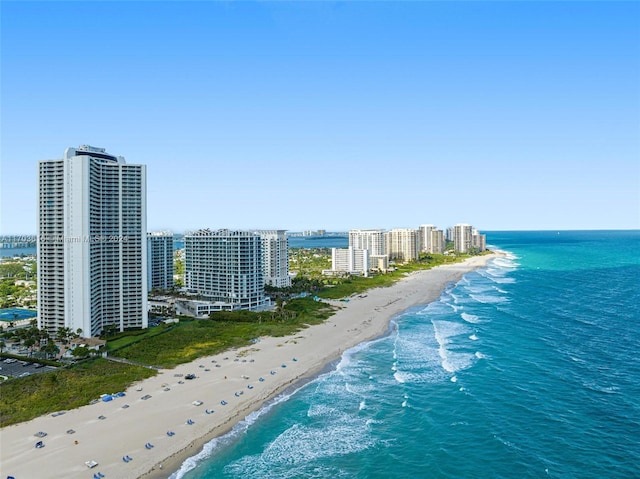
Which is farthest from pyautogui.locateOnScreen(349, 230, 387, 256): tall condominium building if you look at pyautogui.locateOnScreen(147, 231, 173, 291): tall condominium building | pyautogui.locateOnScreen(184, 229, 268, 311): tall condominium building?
pyautogui.locateOnScreen(184, 229, 268, 311): tall condominium building

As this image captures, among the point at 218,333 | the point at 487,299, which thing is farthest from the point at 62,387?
the point at 487,299

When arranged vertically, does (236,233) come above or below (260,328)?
above

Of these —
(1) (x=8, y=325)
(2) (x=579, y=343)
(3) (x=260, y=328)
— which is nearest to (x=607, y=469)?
(2) (x=579, y=343)

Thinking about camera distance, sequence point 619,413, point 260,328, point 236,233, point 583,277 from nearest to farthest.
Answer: point 619,413
point 260,328
point 236,233
point 583,277

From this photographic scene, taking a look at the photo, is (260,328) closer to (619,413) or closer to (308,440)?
(308,440)

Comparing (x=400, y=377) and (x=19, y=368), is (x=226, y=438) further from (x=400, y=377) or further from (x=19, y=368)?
(x=19, y=368)

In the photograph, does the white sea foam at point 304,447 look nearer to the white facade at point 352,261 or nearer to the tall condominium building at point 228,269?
the tall condominium building at point 228,269

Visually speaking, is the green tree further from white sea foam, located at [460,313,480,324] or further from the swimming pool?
white sea foam, located at [460,313,480,324]
